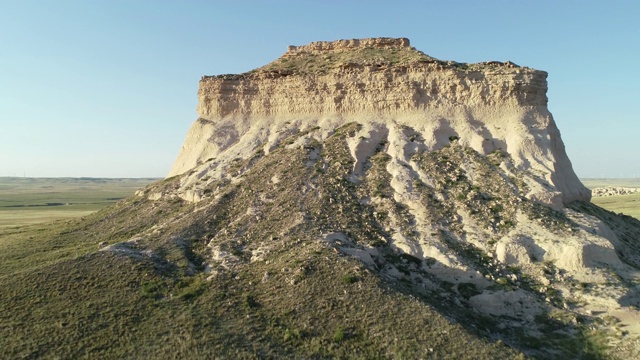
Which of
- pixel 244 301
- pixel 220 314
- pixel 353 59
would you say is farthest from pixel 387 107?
pixel 220 314

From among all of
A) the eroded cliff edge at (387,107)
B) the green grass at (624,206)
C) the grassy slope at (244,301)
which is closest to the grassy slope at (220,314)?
the grassy slope at (244,301)

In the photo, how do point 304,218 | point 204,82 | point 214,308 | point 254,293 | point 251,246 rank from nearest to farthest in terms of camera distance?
point 214,308
point 254,293
point 251,246
point 304,218
point 204,82

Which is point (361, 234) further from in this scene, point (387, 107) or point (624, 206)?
point (624, 206)

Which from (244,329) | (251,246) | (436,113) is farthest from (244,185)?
(436,113)

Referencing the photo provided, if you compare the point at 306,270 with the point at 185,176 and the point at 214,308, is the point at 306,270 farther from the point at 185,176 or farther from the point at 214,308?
the point at 185,176

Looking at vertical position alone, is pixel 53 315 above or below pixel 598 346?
above
